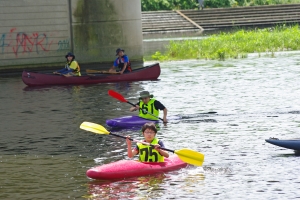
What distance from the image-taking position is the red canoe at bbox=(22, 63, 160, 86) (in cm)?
2955

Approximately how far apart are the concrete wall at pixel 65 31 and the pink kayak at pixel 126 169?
2252 centimetres

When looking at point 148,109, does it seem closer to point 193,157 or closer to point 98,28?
point 193,157

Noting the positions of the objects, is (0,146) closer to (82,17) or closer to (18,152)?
(18,152)

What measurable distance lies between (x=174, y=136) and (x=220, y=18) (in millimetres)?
49472

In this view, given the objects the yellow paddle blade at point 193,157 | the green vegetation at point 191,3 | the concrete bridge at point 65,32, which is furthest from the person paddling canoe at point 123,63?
the green vegetation at point 191,3

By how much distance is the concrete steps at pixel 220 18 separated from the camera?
6325 centimetres

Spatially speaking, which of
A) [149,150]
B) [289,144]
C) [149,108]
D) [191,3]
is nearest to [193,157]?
[149,150]

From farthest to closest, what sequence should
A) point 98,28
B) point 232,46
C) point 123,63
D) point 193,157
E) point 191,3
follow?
point 191,3
point 232,46
point 98,28
point 123,63
point 193,157

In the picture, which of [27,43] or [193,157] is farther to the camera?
[27,43]

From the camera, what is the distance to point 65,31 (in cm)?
3628

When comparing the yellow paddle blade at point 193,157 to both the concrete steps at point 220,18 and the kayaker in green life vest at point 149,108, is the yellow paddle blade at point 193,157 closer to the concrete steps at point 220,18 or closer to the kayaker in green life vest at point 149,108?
the kayaker in green life vest at point 149,108

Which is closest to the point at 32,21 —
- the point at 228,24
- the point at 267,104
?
the point at 267,104

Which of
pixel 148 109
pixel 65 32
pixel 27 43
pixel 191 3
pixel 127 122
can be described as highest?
pixel 191 3

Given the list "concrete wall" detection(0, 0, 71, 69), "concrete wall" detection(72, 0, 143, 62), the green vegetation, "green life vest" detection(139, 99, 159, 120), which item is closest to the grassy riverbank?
"concrete wall" detection(72, 0, 143, 62)
